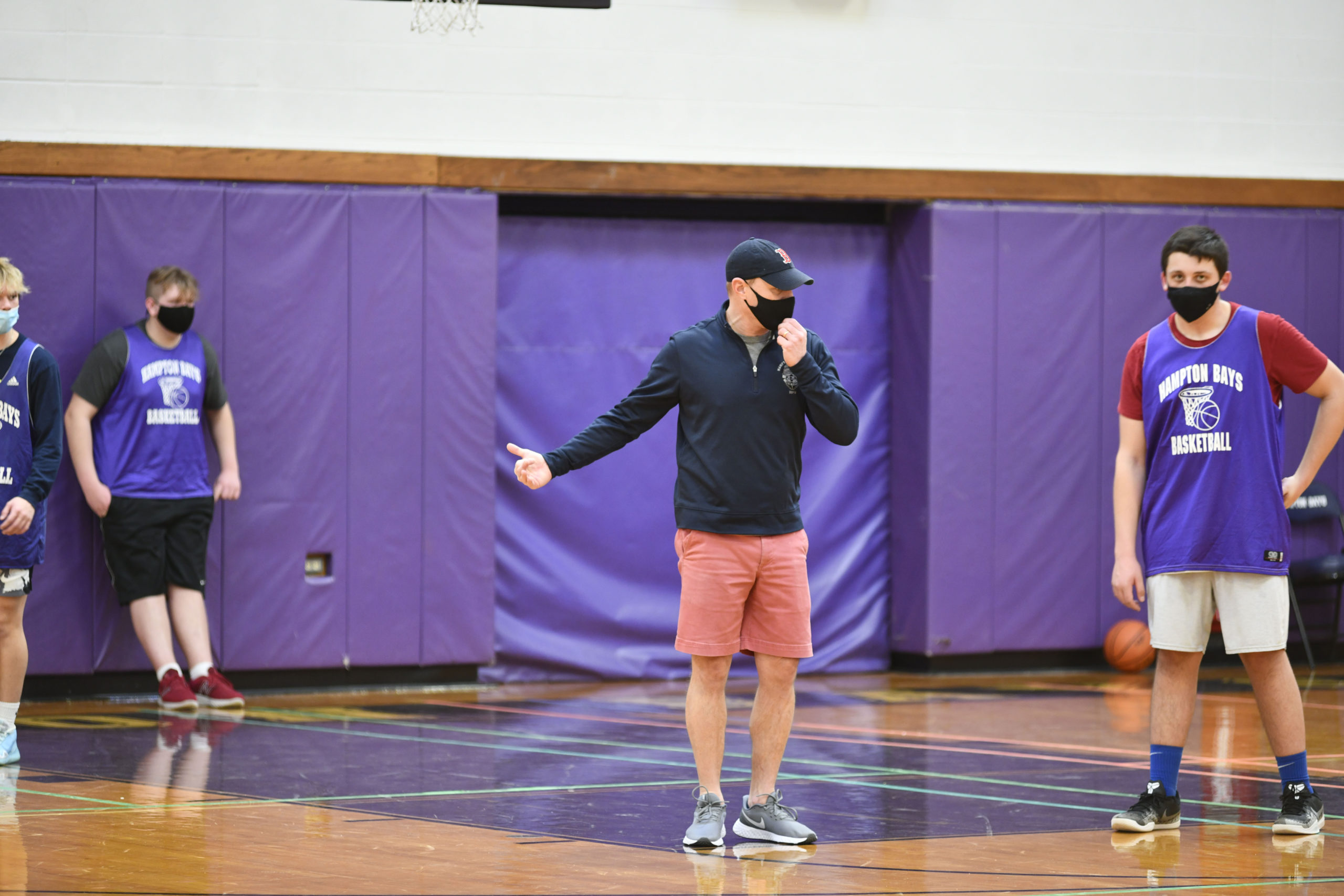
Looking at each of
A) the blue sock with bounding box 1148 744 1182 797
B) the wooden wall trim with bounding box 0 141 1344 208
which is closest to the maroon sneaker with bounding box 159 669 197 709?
the wooden wall trim with bounding box 0 141 1344 208

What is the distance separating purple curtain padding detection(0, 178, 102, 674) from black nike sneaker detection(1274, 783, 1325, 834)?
6.17 metres

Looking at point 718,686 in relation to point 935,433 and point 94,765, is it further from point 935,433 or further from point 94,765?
point 935,433

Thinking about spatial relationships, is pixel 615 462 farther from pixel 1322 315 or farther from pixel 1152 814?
pixel 1152 814

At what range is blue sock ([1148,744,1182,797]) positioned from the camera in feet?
17.1

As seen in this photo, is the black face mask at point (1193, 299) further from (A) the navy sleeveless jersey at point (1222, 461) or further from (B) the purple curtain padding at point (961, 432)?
(B) the purple curtain padding at point (961, 432)

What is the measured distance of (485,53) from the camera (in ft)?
31.4

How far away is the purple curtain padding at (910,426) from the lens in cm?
1029

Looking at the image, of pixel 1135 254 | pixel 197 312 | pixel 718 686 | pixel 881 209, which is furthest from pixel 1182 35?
pixel 718 686

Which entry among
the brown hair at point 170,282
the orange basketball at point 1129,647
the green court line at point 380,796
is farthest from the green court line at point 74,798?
the orange basketball at point 1129,647

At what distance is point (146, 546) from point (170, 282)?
136 centimetres

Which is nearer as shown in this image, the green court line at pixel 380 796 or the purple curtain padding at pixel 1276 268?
the green court line at pixel 380 796

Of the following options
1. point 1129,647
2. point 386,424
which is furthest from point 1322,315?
point 386,424

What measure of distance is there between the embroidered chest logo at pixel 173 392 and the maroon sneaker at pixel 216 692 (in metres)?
1.41

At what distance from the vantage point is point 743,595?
502cm
